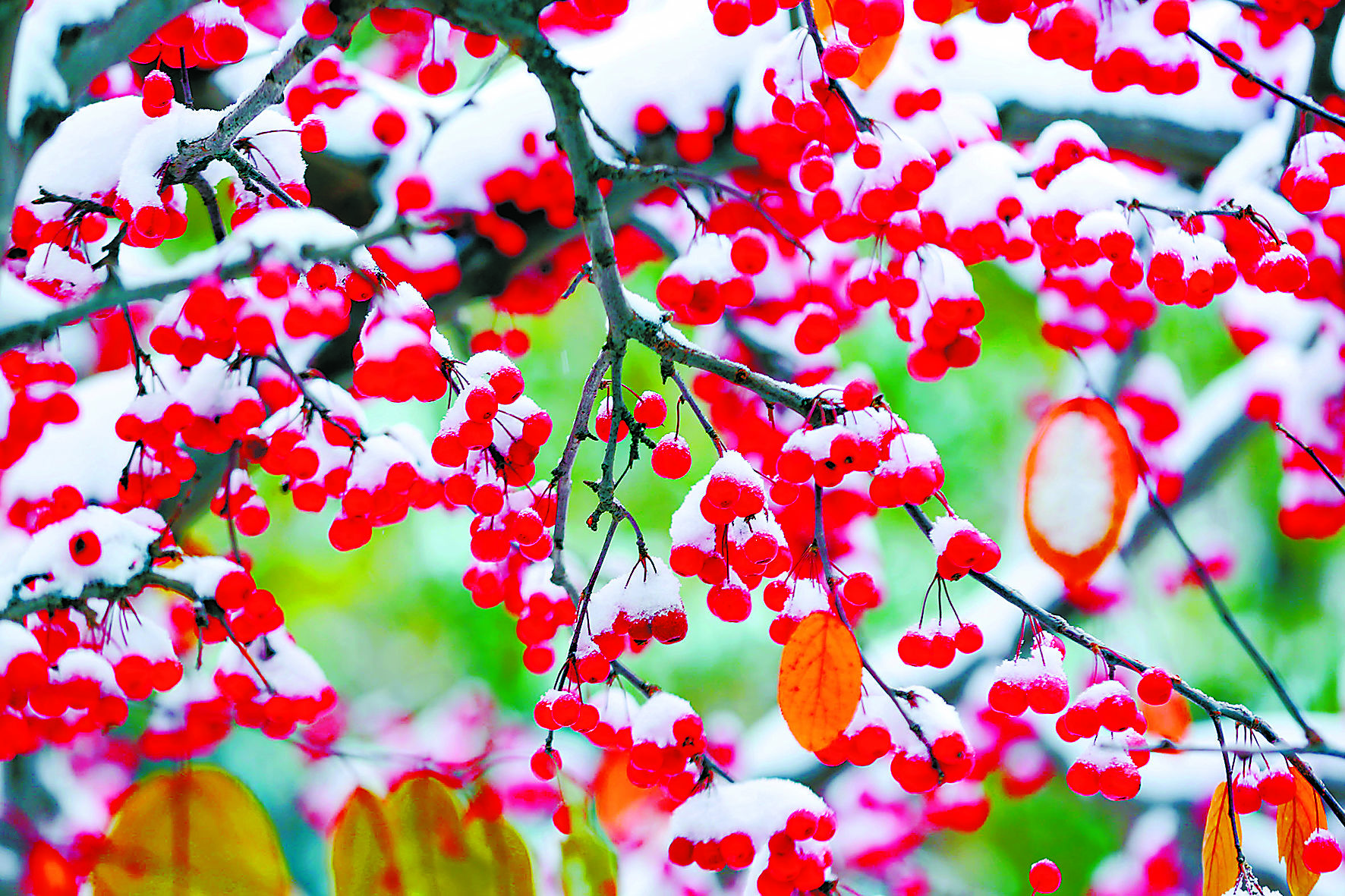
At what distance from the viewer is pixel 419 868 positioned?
3.67ft

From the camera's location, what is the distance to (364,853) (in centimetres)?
111

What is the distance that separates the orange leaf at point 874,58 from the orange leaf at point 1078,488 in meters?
0.52

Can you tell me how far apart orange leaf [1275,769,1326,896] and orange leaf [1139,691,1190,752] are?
501 millimetres

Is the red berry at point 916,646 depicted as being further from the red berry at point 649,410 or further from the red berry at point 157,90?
the red berry at point 157,90

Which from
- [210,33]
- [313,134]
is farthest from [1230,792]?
[210,33]

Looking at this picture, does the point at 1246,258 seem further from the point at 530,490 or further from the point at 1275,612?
the point at 1275,612

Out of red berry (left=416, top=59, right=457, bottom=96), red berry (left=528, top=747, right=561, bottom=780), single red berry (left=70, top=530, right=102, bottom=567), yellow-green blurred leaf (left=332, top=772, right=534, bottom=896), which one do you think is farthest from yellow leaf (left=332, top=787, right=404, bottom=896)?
red berry (left=416, top=59, right=457, bottom=96)

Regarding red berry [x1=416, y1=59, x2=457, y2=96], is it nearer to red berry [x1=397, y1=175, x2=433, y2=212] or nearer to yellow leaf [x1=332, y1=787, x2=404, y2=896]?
red berry [x1=397, y1=175, x2=433, y2=212]

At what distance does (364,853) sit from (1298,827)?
40.2 inches

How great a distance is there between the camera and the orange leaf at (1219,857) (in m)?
0.85

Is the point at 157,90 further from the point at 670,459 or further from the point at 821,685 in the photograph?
the point at 821,685

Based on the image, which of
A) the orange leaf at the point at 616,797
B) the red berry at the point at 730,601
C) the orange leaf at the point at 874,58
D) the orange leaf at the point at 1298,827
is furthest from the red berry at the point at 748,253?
the orange leaf at the point at 616,797

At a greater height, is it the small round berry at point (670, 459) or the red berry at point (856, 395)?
the small round berry at point (670, 459)

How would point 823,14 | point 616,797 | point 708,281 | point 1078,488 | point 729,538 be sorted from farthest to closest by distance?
point 616,797, point 1078,488, point 708,281, point 823,14, point 729,538
